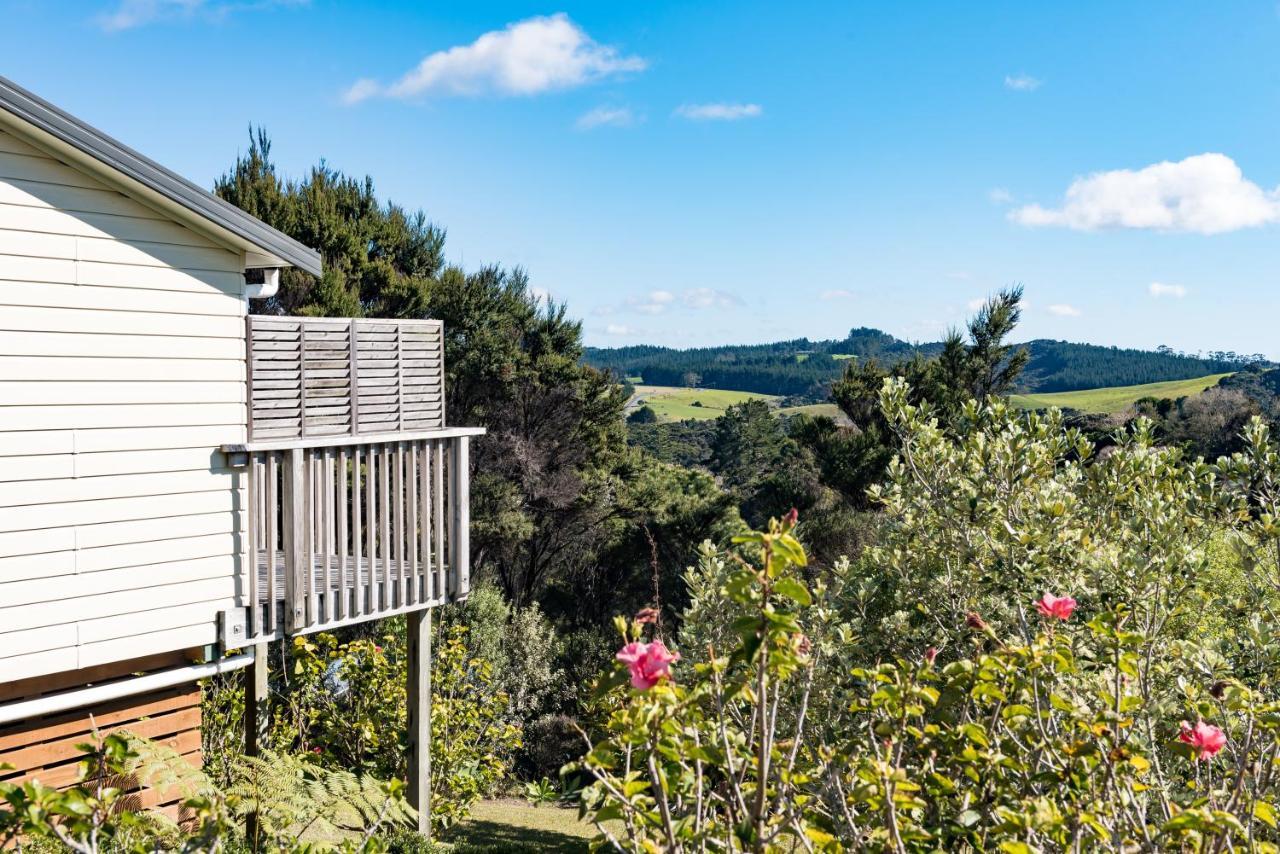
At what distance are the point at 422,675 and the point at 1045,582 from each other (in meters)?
5.27

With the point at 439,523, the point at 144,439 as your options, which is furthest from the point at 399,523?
the point at 144,439

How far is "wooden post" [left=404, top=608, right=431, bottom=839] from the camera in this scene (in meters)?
7.52

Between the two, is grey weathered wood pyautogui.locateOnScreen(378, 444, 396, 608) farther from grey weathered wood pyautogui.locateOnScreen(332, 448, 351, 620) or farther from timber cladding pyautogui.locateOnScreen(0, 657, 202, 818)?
timber cladding pyautogui.locateOnScreen(0, 657, 202, 818)

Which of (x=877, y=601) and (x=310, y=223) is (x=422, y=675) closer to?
(x=877, y=601)

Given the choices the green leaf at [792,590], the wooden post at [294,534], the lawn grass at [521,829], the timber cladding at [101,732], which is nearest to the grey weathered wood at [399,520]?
the wooden post at [294,534]

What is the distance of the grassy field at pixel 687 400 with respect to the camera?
63.6m

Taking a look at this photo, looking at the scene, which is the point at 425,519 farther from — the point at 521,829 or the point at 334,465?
the point at 521,829

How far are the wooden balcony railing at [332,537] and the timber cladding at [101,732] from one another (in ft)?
2.40

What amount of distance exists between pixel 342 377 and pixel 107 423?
1612 millimetres

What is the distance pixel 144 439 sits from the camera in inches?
215

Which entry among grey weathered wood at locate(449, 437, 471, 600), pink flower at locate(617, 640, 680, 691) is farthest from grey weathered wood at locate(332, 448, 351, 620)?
pink flower at locate(617, 640, 680, 691)

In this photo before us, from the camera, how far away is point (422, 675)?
759 centimetres

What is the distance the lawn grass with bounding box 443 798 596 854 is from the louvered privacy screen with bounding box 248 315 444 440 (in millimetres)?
4636

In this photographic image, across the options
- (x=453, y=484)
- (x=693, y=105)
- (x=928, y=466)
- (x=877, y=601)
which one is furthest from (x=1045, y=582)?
(x=693, y=105)
